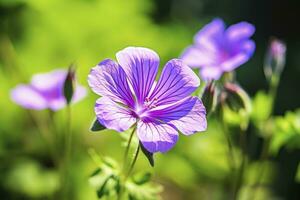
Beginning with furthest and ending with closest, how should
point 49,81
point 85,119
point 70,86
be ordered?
point 85,119 < point 49,81 < point 70,86

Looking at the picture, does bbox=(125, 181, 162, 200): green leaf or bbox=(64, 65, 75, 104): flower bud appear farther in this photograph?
bbox=(64, 65, 75, 104): flower bud

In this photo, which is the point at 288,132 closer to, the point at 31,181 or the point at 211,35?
the point at 211,35

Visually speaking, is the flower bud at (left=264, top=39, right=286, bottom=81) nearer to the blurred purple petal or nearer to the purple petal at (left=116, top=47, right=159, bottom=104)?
the purple petal at (left=116, top=47, right=159, bottom=104)

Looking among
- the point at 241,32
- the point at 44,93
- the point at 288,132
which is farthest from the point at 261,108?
the point at 44,93

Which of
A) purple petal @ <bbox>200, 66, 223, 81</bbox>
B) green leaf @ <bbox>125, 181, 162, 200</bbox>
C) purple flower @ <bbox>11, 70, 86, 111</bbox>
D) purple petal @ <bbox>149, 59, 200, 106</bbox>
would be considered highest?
purple petal @ <bbox>149, 59, 200, 106</bbox>

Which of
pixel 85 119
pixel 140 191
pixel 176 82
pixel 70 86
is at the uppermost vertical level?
pixel 176 82

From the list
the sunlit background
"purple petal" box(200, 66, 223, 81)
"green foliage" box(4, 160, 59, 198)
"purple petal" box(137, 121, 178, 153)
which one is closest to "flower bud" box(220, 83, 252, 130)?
"purple petal" box(200, 66, 223, 81)

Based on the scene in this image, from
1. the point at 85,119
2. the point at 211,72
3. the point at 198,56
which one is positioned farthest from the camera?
the point at 85,119
